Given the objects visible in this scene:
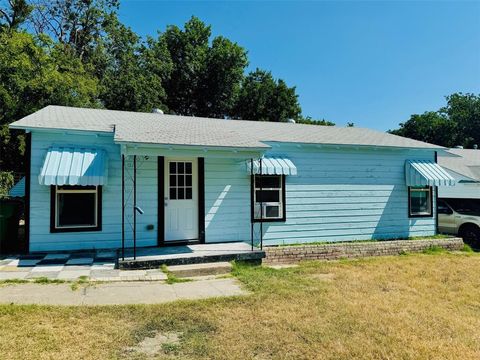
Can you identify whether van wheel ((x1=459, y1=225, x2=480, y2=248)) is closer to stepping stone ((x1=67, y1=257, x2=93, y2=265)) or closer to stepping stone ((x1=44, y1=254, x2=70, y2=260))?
stepping stone ((x1=67, y1=257, x2=93, y2=265))

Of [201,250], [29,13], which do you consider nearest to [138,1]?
[29,13]

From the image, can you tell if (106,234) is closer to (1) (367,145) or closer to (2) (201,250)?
(2) (201,250)

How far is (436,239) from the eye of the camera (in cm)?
1157

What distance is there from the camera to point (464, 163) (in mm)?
19266

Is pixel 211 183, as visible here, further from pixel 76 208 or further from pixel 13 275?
pixel 13 275

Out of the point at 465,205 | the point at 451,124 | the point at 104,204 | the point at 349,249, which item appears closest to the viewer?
the point at 104,204

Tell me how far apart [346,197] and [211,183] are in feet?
14.6

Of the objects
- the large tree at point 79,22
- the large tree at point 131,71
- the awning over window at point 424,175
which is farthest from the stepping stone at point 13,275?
the large tree at point 79,22

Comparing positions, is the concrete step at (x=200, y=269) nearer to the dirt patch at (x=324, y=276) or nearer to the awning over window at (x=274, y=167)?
the dirt patch at (x=324, y=276)

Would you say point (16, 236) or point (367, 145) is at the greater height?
point (367, 145)

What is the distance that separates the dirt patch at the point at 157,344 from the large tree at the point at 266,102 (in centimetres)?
2610

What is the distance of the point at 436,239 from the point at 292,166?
18.5ft

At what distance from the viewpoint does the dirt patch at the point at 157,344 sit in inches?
156

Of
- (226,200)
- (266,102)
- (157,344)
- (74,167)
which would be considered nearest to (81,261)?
(74,167)
